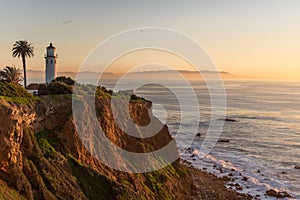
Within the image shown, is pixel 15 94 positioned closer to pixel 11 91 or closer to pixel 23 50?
pixel 11 91

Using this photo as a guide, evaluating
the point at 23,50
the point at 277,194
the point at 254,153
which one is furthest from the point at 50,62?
the point at 254,153

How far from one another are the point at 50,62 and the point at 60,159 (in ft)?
85.6

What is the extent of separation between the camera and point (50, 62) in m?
44.8

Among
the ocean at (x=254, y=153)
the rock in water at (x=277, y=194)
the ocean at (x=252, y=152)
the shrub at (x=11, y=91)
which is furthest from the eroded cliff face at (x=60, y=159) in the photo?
the ocean at (x=254, y=153)

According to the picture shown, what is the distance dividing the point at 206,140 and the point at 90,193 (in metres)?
50.7

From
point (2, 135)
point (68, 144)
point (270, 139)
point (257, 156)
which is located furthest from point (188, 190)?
point (270, 139)

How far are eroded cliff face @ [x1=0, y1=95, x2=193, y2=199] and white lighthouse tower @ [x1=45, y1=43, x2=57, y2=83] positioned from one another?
17821mm

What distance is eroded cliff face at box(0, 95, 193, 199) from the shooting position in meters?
17.6

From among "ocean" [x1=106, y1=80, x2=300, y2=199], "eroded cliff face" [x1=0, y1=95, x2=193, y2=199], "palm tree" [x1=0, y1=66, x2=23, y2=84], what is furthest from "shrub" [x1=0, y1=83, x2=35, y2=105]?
"ocean" [x1=106, y1=80, x2=300, y2=199]

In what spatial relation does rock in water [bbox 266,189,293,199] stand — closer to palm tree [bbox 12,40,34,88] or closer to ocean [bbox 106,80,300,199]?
ocean [bbox 106,80,300,199]

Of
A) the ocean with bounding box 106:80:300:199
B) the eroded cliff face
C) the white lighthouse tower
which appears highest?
the white lighthouse tower

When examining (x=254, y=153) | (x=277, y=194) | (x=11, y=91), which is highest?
(x=11, y=91)

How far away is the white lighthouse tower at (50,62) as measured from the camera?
44500mm

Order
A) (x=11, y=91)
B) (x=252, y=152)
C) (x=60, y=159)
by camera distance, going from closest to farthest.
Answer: (x=60, y=159), (x=11, y=91), (x=252, y=152)
